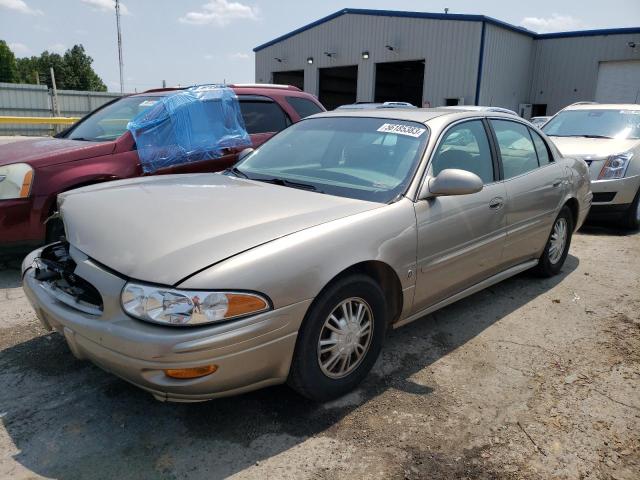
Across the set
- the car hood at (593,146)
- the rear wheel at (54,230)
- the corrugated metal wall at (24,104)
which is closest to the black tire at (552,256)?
the car hood at (593,146)

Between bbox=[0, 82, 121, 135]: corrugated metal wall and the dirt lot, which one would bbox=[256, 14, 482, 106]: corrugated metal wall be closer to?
bbox=[0, 82, 121, 135]: corrugated metal wall

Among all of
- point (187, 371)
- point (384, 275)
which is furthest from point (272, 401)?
point (384, 275)

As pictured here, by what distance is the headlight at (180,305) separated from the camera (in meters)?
2.20

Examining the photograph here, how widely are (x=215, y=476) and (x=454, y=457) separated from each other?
1.11 metres

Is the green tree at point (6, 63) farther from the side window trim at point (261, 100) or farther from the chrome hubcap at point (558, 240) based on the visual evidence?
the chrome hubcap at point (558, 240)

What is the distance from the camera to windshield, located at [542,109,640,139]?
25.4ft

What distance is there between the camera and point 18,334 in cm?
358

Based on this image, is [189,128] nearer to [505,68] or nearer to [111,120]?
[111,120]

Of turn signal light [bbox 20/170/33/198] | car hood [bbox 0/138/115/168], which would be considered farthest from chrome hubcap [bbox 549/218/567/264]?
turn signal light [bbox 20/170/33/198]

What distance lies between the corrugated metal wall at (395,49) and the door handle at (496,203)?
57.5 ft

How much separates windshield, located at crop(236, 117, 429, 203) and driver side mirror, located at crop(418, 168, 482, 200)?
16 centimetres

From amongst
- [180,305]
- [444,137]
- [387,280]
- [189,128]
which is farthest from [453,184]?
[189,128]

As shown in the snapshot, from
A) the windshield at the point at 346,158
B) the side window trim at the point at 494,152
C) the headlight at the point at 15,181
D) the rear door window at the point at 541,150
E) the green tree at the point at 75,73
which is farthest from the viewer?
the green tree at the point at 75,73

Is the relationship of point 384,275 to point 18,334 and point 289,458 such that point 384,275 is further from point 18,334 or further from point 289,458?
point 18,334
